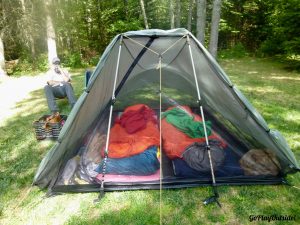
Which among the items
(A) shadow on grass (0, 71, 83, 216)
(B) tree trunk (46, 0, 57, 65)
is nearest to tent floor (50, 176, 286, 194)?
(A) shadow on grass (0, 71, 83, 216)

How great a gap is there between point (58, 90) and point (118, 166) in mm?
2543

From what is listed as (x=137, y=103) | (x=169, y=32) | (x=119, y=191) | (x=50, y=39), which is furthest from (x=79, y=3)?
(x=119, y=191)

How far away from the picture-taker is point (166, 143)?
3.46 m

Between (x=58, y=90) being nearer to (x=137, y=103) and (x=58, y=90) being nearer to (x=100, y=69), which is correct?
(x=137, y=103)

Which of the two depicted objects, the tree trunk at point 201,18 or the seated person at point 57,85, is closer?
the seated person at point 57,85

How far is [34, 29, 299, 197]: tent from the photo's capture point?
2.93m

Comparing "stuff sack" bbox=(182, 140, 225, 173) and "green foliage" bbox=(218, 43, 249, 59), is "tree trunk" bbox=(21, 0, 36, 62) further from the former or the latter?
"stuff sack" bbox=(182, 140, 225, 173)

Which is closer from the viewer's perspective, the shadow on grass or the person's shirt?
the shadow on grass

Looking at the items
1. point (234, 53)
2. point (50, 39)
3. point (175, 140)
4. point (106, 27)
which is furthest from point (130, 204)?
point (106, 27)

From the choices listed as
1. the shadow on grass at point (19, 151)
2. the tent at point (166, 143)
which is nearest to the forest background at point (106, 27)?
the shadow on grass at point (19, 151)

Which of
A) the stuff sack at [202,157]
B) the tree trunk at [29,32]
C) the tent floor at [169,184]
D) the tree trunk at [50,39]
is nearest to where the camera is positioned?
the tent floor at [169,184]

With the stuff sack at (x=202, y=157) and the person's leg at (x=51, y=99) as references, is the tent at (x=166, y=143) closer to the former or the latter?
the stuff sack at (x=202, y=157)

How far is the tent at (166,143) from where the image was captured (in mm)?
2928

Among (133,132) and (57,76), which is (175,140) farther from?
(57,76)
